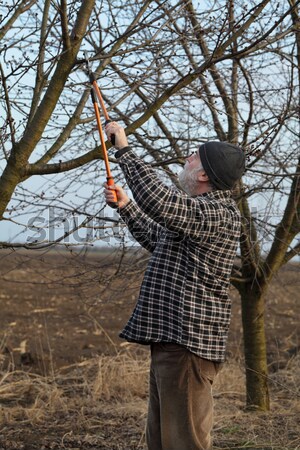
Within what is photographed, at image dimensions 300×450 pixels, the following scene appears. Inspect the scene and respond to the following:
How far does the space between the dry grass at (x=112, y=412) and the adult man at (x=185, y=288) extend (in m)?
1.20

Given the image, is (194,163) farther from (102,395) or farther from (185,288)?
(102,395)

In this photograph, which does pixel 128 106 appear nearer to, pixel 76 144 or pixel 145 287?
pixel 76 144

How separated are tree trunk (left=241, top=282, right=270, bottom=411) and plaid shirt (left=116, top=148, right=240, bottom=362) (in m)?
2.71

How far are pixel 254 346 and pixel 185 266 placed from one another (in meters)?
3.01

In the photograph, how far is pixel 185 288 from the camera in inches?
129

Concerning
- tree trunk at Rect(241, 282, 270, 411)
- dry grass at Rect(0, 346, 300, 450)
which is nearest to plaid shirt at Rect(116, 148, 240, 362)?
dry grass at Rect(0, 346, 300, 450)

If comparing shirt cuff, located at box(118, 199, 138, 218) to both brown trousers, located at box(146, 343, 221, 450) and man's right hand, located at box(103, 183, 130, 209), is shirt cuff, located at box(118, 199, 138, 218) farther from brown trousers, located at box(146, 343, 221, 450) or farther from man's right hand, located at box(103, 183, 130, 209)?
brown trousers, located at box(146, 343, 221, 450)

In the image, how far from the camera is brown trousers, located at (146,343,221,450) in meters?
3.22

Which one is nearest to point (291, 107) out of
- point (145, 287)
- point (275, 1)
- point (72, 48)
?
point (275, 1)

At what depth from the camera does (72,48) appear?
3.73 m

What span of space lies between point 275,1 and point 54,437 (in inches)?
134

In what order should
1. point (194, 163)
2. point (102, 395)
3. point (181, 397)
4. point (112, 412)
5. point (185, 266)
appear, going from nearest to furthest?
1. point (181, 397)
2. point (185, 266)
3. point (194, 163)
4. point (112, 412)
5. point (102, 395)

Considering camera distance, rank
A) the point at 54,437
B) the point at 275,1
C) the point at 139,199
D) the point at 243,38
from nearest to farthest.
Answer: the point at 139,199
the point at 243,38
the point at 275,1
the point at 54,437

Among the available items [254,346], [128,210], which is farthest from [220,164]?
[254,346]
